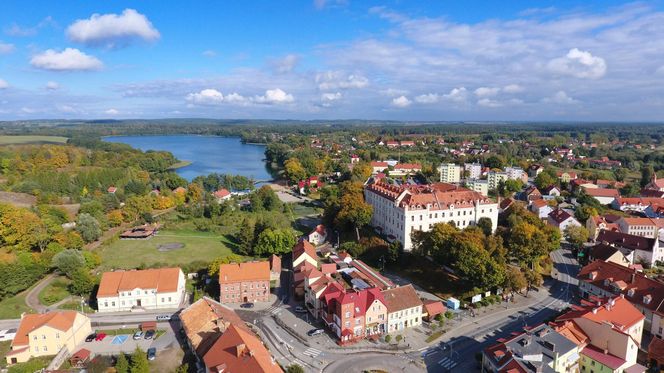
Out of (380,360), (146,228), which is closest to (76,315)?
(380,360)

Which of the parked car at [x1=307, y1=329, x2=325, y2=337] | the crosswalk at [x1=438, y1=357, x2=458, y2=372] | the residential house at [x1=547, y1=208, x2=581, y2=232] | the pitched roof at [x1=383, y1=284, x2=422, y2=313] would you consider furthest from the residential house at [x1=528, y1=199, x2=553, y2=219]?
the parked car at [x1=307, y1=329, x2=325, y2=337]

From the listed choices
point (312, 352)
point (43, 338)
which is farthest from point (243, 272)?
point (43, 338)

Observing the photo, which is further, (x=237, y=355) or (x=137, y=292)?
(x=137, y=292)

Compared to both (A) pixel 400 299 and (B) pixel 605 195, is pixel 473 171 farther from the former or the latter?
(A) pixel 400 299

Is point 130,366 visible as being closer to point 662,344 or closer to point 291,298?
point 291,298

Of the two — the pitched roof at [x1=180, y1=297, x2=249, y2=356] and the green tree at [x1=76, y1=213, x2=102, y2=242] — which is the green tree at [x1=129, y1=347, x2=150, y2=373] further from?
the green tree at [x1=76, y1=213, x2=102, y2=242]

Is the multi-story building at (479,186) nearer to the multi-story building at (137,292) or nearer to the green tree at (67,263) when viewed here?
the multi-story building at (137,292)
